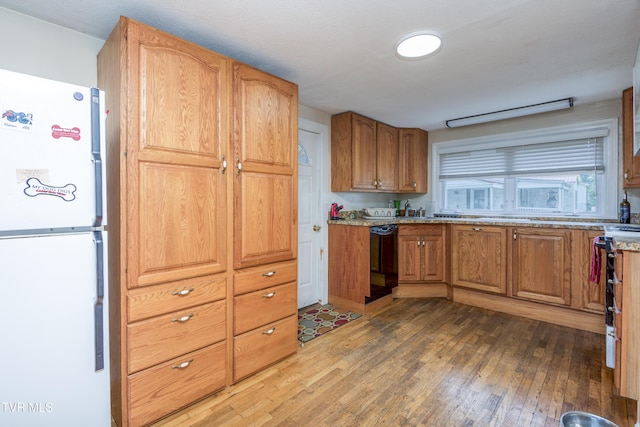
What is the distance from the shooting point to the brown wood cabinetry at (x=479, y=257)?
3.28 m

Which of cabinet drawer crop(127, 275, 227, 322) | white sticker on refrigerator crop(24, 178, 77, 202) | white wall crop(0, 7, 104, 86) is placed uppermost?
white wall crop(0, 7, 104, 86)

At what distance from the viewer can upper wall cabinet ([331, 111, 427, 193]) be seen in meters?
3.52

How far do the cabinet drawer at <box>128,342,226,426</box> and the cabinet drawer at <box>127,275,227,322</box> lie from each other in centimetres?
30

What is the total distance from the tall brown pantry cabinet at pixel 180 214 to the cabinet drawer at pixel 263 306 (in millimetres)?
14

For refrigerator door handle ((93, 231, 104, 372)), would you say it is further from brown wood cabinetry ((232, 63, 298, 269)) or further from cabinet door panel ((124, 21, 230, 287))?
brown wood cabinetry ((232, 63, 298, 269))

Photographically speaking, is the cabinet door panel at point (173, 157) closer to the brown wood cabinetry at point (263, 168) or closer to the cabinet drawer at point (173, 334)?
the brown wood cabinetry at point (263, 168)

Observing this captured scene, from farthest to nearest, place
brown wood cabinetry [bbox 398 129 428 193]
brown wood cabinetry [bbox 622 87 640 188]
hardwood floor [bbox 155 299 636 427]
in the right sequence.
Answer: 1. brown wood cabinetry [bbox 398 129 428 193]
2. brown wood cabinetry [bbox 622 87 640 188]
3. hardwood floor [bbox 155 299 636 427]

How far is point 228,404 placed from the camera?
1.78 metres

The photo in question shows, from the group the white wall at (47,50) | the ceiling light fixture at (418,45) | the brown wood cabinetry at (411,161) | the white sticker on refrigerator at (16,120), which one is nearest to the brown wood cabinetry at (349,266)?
the brown wood cabinetry at (411,161)

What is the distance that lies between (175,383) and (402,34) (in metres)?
2.48

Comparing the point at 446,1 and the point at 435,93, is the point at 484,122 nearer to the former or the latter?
the point at 435,93

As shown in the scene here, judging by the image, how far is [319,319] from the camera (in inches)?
122

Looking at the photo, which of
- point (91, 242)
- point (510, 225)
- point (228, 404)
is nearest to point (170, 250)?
point (91, 242)

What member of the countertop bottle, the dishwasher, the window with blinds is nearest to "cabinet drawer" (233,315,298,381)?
the dishwasher
